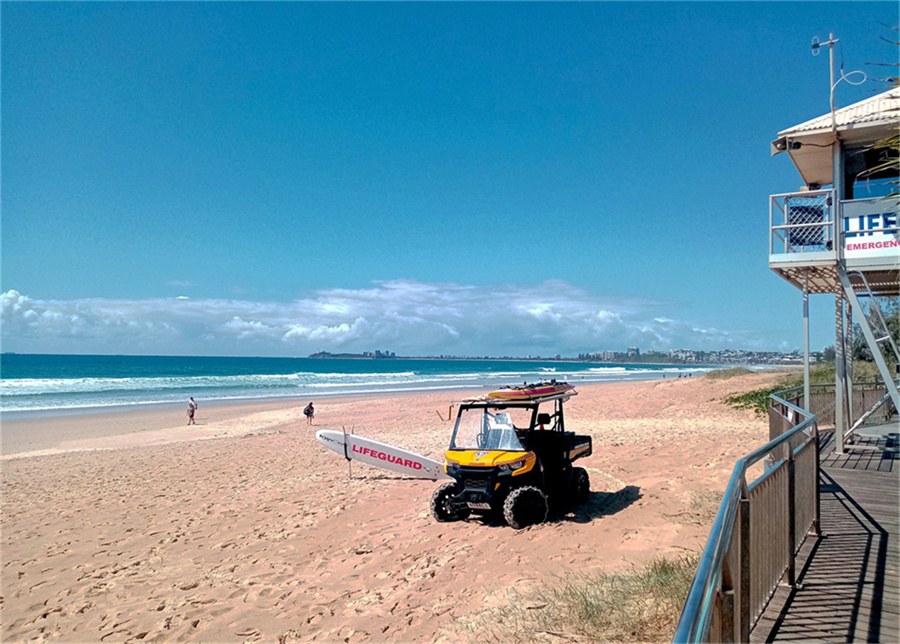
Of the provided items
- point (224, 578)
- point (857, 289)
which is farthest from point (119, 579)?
point (857, 289)

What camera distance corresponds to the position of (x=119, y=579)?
25.3 feet

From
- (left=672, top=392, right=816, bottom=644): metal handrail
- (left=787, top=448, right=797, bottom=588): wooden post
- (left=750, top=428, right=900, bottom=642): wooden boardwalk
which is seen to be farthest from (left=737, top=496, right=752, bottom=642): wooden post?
(left=787, top=448, right=797, bottom=588): wooden post

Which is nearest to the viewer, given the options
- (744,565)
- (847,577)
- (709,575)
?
(709,575)

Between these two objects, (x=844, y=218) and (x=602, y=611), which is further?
(x=844, y=218)

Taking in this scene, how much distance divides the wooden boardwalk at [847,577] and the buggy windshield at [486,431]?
4029 mm

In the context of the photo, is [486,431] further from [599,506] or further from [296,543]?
[296,543]

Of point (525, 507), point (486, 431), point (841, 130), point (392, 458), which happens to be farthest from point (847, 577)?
point (392, 458)

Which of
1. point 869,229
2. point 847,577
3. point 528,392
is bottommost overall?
point 847,577

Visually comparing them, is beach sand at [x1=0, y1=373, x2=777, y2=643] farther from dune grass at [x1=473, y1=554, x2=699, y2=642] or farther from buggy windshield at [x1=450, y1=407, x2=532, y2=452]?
buggy windshield at [x1=450, y1=407, x2=532, y2=452]

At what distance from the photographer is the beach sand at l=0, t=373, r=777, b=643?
629 cm

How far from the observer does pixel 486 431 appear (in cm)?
902

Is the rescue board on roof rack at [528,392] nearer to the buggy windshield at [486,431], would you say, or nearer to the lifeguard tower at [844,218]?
the buggy windshield at [486,431]

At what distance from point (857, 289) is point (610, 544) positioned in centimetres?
760

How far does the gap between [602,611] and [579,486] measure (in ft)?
14.8
